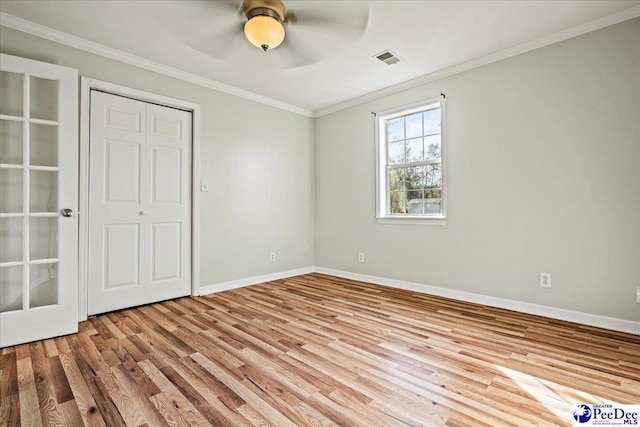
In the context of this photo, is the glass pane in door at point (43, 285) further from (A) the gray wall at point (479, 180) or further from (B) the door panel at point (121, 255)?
Result: (A) the gray wall at point (479, 180)

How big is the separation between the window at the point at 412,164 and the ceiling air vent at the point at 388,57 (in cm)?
67

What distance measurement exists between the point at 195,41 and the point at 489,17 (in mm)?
2447

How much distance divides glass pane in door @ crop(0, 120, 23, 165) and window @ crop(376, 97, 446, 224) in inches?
137

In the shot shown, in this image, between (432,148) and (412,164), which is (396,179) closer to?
(412,164)

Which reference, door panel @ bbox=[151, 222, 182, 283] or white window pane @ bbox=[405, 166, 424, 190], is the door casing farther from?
white window pane @ bbox=[405, 166, 424, 190]

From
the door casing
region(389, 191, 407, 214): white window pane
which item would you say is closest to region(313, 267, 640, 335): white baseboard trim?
region(389, 191, 407, 214): white window pane

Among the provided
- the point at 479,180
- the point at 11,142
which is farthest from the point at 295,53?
the point at 11,142

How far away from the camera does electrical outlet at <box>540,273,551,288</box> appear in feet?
9.11

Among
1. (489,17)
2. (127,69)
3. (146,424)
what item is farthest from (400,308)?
(127,69)

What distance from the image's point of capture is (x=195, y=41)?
2.76 metres

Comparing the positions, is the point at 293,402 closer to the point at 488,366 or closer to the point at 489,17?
the point at 488,366

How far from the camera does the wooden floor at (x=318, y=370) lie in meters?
1.48

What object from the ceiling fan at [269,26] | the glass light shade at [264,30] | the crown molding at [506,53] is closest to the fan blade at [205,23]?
the ceiling fan at [269,26]

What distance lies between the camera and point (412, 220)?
12.2ft
